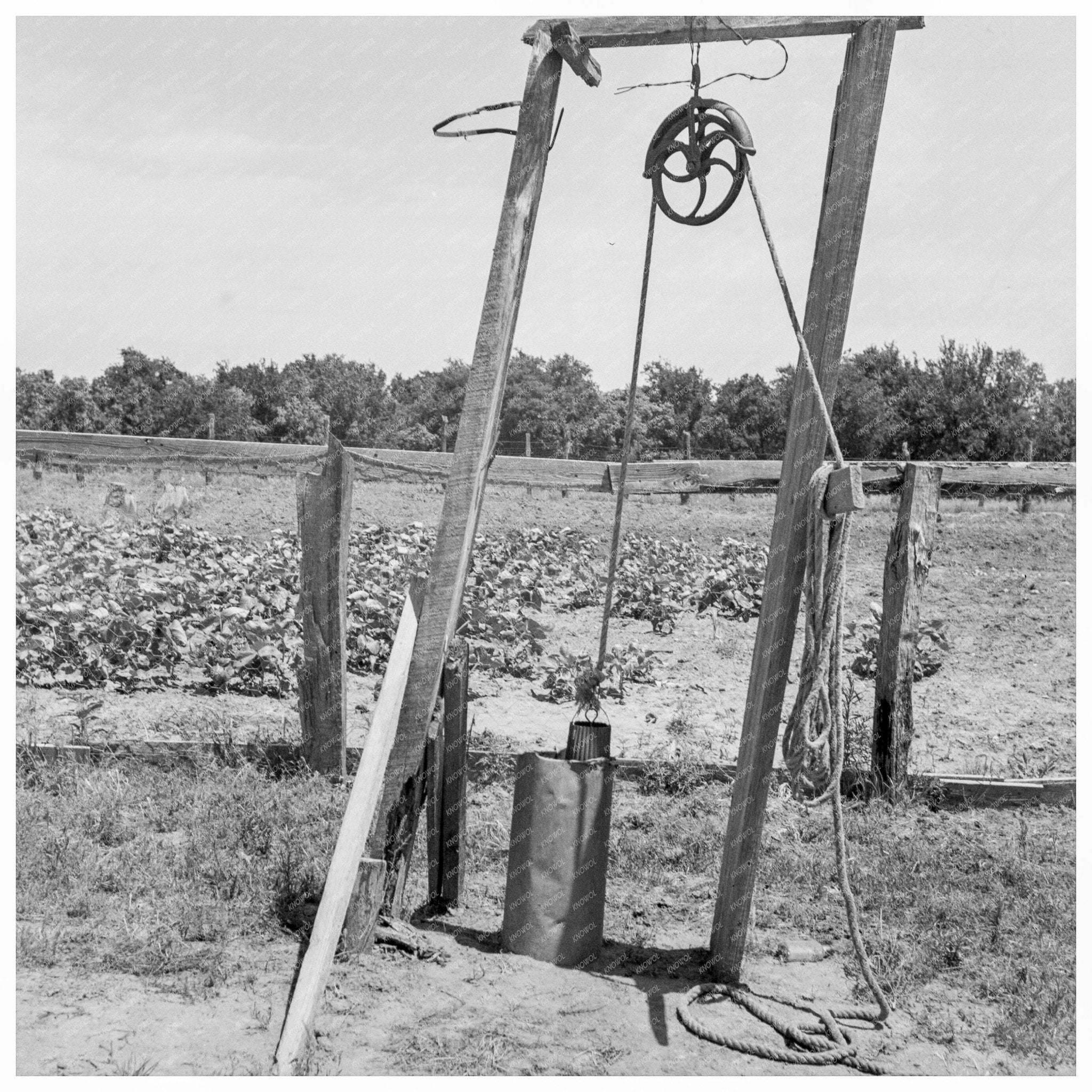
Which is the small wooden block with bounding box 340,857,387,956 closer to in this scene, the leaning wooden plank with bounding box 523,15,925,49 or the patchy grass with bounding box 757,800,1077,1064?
the patchy grass with bounding box 757,800,1077,1064

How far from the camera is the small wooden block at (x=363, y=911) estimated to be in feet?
10.8

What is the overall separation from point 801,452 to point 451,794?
170cm

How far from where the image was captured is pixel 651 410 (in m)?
43.2

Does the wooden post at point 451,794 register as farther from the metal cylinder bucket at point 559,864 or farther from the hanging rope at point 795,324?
the hanging rope at point 795,324

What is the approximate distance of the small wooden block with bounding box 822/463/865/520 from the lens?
282 cm

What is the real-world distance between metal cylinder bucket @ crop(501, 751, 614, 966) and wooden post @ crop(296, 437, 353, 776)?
5.34 feet

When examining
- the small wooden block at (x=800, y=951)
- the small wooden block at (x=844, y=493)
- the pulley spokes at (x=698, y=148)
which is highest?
the pulley spokes at (x=698, y=148)

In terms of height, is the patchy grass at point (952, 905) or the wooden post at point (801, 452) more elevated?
the wooden post at point (801, 452)

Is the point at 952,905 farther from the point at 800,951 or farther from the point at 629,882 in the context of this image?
the point at 629,882

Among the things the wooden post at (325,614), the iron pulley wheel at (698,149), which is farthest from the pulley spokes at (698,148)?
the wooden post at (325,614)

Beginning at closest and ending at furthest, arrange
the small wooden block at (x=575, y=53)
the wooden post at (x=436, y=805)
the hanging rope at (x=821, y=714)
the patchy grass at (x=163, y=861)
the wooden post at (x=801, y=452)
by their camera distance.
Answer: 1. the hanging rope at (x=821, y=714)
2. the wooden post at (x=801, y=452)
3. the patchy grass at (x=163, y=861)
4. the small wooden block at (x=575, y=53)
5. the wooden post at (x=436, y=805)

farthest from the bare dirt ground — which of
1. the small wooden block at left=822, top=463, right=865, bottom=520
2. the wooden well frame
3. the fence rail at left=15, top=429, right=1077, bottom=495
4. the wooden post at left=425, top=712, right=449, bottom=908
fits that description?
the small wooden block at left=822, top=463, right=865, bottom=520

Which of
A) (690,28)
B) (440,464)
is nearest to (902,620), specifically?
(690,28)

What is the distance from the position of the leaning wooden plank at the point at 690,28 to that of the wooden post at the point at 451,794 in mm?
2072
